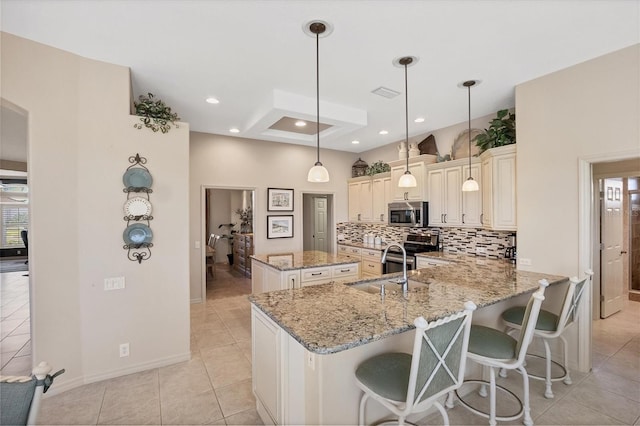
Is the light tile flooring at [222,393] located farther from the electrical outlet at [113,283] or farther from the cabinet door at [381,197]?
the cabinet door at [381,197]

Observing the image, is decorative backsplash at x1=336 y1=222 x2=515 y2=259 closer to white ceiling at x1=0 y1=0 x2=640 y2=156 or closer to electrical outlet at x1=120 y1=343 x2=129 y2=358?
white ceiling at x1=0 y1=0 x2=640 y2=156

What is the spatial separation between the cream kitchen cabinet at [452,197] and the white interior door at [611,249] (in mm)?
1818

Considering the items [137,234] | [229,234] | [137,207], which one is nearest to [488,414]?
[137,234]

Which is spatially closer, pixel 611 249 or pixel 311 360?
pixel 311 360

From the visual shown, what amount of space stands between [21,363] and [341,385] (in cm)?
360

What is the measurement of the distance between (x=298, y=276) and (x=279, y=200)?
2.55 metres

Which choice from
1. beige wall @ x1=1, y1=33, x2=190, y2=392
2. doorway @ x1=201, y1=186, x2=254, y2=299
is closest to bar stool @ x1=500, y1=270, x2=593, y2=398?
beige wall @ x1=1, y1=33, x2=190, y2=392

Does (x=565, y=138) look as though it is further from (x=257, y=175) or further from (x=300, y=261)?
(x=257, y=175)

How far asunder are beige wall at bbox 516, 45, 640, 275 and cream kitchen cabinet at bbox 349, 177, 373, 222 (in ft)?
10.2

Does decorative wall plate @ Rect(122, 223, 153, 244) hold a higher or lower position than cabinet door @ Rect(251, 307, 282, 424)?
higher

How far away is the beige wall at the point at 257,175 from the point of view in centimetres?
515

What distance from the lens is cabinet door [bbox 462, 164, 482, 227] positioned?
417cm

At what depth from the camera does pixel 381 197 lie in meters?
5.85

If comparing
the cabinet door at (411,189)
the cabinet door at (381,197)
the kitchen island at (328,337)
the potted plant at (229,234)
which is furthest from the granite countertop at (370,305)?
the potted plant at (229,234)
